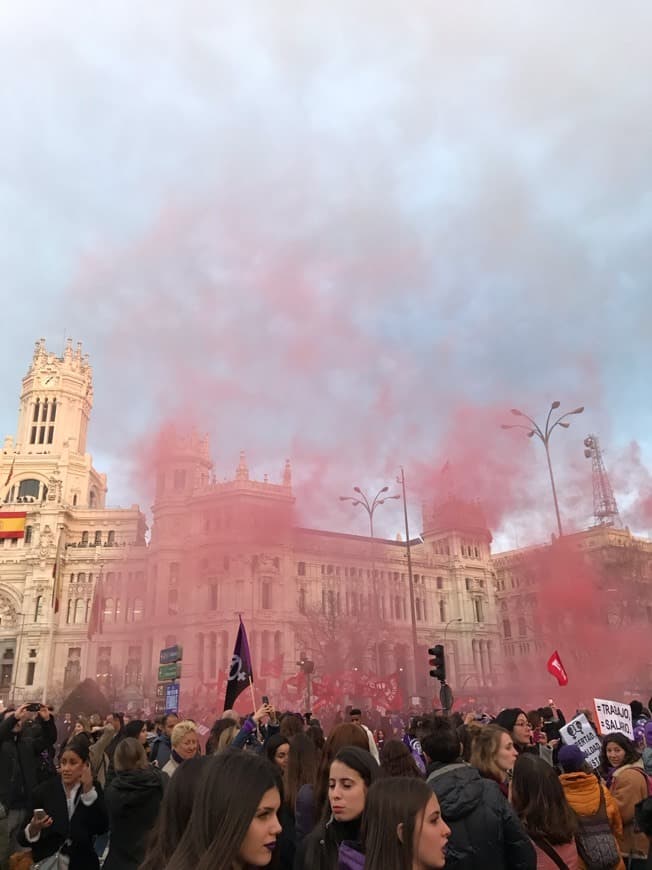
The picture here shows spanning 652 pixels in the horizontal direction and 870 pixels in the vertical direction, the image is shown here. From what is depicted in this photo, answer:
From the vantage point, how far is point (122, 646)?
73.6m

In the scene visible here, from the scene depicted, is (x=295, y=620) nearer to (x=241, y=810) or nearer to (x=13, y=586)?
(x=13, y=586)

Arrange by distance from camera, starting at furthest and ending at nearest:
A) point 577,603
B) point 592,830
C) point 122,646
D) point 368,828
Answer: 1. point 122,646
2. point 577,603
3. point 592,830
4. point 368,828

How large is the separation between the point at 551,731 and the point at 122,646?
7104cm

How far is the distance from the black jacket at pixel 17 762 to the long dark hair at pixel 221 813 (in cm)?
671

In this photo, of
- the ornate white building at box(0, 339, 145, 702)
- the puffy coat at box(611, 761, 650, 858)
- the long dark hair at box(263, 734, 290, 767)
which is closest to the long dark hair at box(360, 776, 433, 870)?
the long dark hair at box(263, 734, 290, 767)

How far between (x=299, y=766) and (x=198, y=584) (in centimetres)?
6632

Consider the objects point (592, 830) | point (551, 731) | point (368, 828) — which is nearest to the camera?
point (368, 828)

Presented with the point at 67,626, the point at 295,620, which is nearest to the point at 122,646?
the point at 67,626

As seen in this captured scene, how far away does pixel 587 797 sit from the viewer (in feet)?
16.7

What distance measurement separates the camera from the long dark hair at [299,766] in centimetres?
529

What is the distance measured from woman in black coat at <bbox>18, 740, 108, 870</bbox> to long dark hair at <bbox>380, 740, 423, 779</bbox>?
102 inches

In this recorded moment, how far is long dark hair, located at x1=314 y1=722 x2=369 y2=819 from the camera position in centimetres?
477

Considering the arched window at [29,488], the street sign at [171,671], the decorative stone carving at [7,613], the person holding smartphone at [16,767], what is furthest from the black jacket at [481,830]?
the arched window at [29,488]

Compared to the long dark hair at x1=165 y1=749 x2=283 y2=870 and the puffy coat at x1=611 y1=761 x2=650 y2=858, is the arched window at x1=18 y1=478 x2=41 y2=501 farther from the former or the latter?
the long dark hair at x1=165 y1=749 x2=283 y2=870
